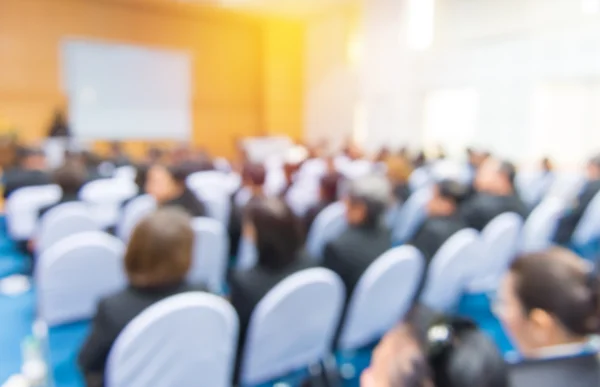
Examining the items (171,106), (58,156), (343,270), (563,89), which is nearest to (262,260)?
(343,270)

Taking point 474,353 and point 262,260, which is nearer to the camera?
point 474,353

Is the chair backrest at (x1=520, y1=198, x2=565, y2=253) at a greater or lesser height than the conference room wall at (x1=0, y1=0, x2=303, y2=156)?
lesser

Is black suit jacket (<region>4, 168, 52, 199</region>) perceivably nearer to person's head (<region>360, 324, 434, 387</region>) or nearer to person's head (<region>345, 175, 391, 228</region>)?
person's head (<region>345, 175, 391, 228</region>)

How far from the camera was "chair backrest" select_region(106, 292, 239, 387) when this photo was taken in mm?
1596

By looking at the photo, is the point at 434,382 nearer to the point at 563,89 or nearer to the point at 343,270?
the point at 343,270

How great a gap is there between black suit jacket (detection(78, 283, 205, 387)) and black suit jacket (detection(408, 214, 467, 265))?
1.89 m

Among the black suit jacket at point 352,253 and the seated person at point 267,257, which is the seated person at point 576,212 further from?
the seated person at point 267,257

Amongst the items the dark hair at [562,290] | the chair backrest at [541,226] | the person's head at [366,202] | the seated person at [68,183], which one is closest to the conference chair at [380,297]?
the person's head at [366,202]

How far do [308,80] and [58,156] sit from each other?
8.24 meters

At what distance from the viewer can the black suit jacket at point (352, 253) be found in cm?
264

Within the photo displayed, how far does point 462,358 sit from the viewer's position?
0.79 metres

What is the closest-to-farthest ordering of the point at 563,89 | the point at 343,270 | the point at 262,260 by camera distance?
the point at 262,260 < the point at 343,270 < the point at 563,89

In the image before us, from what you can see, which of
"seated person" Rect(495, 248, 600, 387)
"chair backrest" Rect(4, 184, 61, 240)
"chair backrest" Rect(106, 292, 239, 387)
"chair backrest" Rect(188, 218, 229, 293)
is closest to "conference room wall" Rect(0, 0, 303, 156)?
"chair backrest" Rect(4, 184, 61, 240)

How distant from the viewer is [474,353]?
0.81 metres
